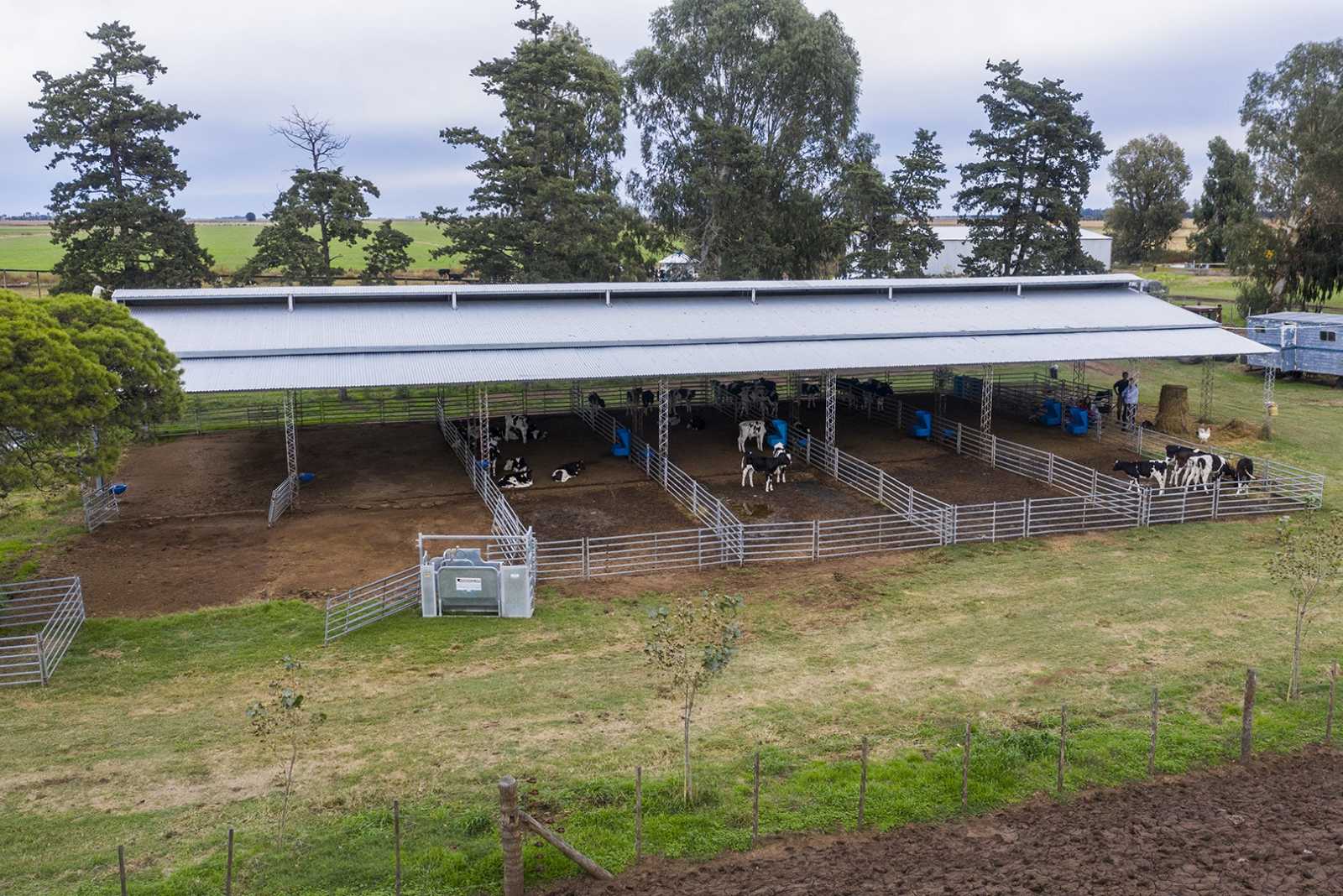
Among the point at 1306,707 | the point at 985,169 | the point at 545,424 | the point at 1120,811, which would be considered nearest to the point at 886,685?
the point at 1120,811

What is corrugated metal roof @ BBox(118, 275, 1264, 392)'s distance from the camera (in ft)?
80.5

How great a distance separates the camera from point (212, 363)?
2402cm

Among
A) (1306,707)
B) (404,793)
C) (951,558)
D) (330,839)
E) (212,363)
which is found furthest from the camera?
(212,363)

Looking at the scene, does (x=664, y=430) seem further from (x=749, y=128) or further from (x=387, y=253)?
(x=749, y=128)

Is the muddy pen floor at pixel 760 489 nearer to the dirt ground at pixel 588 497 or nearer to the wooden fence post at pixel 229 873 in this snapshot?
the dirt ground at pixel 588 497

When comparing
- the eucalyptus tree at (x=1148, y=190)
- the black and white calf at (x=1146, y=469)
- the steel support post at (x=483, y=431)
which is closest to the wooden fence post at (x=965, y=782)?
the black and white calf at (x=1146, y=469)

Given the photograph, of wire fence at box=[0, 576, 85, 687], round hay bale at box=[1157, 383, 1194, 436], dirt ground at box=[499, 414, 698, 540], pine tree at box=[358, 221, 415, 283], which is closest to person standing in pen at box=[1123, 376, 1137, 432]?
round hay bale at box=[1157, 383, 1194, 436]

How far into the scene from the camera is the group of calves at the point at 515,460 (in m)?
25.2

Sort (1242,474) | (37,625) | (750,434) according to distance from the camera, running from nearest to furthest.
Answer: (37,625) → (1242,474) → (750,434)

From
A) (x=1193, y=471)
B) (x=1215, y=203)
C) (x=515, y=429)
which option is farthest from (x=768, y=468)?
(x=1215, y=203)

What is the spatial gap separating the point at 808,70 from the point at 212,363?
3455 cm

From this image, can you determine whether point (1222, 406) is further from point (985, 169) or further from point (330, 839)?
point (330, 839)

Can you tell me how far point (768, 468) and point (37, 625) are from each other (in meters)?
14.9

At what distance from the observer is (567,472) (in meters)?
25.8
